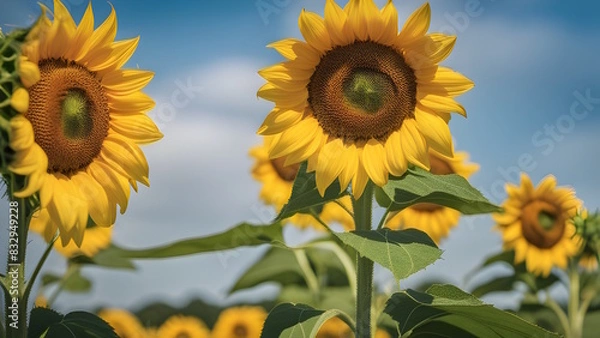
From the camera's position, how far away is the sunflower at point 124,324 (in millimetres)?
4719

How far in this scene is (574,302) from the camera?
203 inches

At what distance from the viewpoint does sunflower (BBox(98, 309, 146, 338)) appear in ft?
15.5

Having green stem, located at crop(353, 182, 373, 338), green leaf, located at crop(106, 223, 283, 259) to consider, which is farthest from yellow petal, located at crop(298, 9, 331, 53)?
green leaf, located at crop(106, 223, 283, 259)

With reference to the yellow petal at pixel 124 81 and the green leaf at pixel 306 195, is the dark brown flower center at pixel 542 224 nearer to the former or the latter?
the green leaf at pixel 306 195

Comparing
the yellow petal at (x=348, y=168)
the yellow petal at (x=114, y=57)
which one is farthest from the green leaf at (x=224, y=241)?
the yellow petal at (x=114, y=57)

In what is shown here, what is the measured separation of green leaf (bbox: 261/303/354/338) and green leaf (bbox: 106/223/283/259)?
0.30m

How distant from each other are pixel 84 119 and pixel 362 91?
880mm

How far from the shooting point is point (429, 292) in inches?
107

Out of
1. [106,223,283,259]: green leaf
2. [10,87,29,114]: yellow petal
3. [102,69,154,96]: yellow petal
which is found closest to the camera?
[10,87,29,114]: yellow petal

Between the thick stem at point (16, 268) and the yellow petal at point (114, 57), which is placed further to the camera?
the yellow petal at point (114, 57)

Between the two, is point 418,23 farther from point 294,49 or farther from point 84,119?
point 84,119

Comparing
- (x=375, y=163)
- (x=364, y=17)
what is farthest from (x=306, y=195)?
(x=364, y=17)

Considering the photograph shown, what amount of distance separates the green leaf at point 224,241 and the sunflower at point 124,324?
1.53 m

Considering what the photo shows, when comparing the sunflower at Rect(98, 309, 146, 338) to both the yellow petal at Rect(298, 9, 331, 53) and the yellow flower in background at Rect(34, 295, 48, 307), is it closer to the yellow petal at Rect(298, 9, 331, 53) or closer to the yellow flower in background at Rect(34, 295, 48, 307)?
the yellow flower in background at Rect(34, 295, 48, 307)
